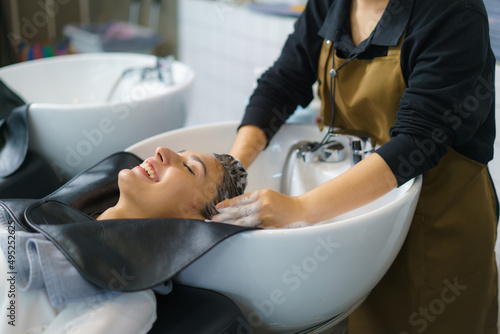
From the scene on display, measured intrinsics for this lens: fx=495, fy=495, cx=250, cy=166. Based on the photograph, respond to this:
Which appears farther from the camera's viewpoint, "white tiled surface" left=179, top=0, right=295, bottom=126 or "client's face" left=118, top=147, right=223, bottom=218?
"white tiled surface" left=179, top=0, right=295, bottom=126

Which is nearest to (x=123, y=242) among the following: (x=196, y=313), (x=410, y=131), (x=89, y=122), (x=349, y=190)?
(x=196, y=313)

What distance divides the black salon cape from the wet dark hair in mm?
248

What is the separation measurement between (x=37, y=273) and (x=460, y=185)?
0.96m

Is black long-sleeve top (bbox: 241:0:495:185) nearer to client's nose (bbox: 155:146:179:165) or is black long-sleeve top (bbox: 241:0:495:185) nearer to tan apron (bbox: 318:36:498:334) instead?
tan apron (bbox: 318:36:498:334)

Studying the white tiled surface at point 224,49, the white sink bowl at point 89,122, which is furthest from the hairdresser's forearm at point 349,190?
the white tiled surface at point 224,49

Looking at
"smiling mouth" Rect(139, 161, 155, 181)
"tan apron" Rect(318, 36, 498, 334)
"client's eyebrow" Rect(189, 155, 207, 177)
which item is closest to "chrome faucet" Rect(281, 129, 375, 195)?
"tan apron" Rect(318, 36, 498, 334)

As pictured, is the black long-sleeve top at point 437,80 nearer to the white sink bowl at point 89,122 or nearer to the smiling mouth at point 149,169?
the smiling mouth at point 149,169

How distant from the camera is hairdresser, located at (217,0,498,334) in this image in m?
1.03

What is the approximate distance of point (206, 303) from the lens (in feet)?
2.93

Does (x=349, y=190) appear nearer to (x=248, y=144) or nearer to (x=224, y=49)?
(x=248, y=144)

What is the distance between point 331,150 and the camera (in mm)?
1371

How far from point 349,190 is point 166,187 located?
0.39 m

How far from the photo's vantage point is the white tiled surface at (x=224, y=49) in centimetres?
247

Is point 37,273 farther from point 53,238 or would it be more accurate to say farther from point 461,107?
point 461,107
